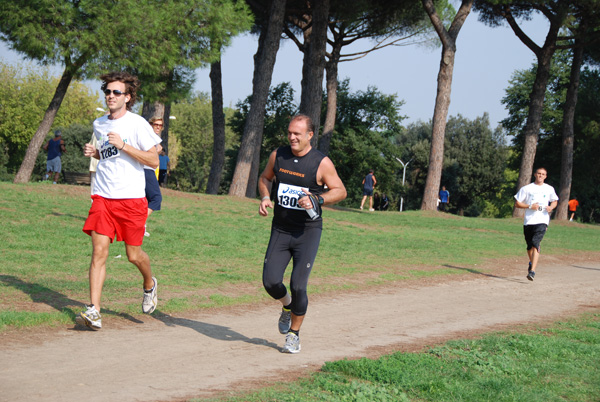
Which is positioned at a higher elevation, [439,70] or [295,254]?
[439,70]

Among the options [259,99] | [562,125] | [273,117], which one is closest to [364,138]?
[273,117]

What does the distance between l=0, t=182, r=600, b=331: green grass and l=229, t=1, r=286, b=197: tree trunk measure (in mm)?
1599

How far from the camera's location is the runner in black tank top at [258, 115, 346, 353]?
579 centimetres

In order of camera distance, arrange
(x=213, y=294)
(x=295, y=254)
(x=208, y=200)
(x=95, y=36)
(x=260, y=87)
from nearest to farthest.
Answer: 1. (x=295, y=254)
2. (x=213, y=294)
3. (x=95, y=36)
4. (x=208, y=200)
5. (x=260, y=87)

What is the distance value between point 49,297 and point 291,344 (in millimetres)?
2996

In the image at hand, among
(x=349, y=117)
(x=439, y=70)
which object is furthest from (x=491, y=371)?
(x=349, y=117)

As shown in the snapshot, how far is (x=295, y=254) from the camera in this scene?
593 cm

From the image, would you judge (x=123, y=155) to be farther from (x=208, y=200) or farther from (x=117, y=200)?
(x=208, y=200)

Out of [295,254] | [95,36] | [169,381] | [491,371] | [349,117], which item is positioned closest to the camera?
[169,381]

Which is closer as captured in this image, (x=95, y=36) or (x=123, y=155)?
(x=123, y=155)

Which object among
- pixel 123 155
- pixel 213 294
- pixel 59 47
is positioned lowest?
pixel 213 294

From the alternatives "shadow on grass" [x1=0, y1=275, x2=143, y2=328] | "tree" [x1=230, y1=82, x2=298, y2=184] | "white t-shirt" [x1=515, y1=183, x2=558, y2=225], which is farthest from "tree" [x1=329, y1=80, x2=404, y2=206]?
"shadow on grass" [x1=0, y1=275, x2=143, y2=328]

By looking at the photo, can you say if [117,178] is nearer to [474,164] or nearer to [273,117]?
[273,117]

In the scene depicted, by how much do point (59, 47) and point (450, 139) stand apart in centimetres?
5773
